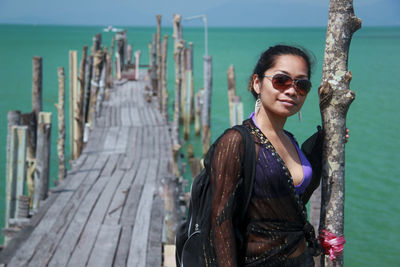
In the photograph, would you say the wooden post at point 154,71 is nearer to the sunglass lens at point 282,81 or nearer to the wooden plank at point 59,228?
the wooden plank at point 59,228

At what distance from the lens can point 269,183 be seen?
81.1 inches

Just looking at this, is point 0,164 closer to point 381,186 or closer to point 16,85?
point 381,186

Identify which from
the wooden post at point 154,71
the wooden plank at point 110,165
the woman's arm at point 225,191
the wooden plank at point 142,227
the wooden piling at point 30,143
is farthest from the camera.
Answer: the wooden post at point 154,71

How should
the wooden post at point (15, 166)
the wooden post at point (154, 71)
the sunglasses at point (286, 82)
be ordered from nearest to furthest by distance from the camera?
the sunglasses at point (286, 82)
the wooden post at point (15, 166)
the wooden post at point (154, 71)

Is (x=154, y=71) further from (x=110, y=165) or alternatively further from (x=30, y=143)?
(x=110, y=165)

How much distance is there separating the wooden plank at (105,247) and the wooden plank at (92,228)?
2.2 inches

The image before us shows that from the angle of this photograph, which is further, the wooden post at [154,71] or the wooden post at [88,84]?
the wooden post at [154,71]

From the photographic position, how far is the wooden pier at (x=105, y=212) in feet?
15.9

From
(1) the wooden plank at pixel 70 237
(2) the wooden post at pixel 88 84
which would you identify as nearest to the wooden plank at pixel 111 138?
(1) the wooden plank at pixel 70 237

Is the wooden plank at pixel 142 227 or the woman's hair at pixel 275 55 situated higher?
the woman's hair at pixel 275 55

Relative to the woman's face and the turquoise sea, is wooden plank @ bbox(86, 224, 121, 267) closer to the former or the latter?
the turquoise sea

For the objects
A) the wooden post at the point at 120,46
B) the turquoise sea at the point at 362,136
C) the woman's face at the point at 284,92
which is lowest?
the turquoise sea at the point at 362,136

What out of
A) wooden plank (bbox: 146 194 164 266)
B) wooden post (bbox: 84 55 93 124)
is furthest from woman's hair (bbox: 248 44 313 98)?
wooden post (bbox: 84 55 93 124)

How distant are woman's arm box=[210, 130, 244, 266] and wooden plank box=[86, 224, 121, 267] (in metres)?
2.85
